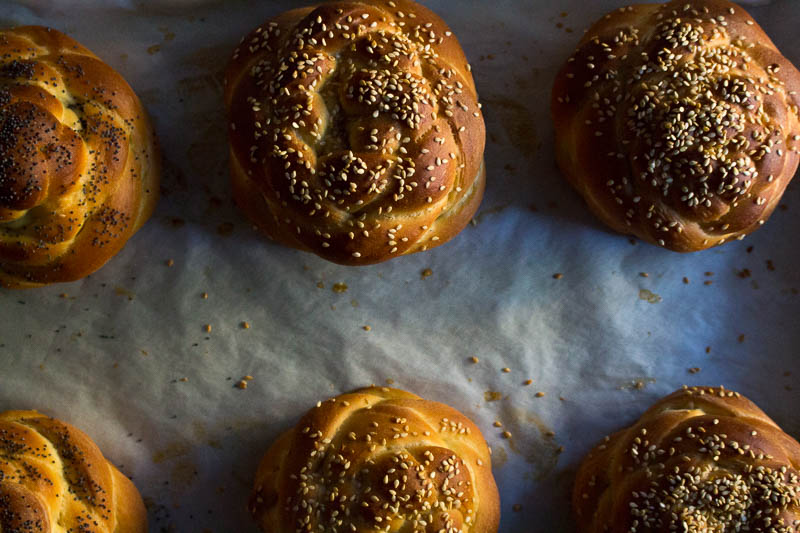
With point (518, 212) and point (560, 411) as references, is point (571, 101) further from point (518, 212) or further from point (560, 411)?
point (560, 411)

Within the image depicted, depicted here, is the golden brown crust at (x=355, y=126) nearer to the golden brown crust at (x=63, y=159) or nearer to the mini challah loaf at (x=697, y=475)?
the golden brown crust at (x=63, y=159)

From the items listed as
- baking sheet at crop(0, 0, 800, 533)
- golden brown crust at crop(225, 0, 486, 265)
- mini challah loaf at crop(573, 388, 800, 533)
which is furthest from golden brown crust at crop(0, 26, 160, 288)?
mini challah loaf at crop(573, 388, 800, 533)

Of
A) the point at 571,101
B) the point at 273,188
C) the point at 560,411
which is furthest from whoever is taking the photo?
the point at 560,411

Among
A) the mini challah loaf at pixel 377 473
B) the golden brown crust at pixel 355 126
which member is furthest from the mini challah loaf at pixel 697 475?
the golden brown crust at pixel 355 126

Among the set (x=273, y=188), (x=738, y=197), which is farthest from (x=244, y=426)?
(x=738, y=197)

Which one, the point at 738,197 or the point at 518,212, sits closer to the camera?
the point at 738,197

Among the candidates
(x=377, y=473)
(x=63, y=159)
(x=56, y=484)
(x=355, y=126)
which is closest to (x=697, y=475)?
(x=377, y=473)

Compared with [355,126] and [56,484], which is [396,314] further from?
[56,484]
